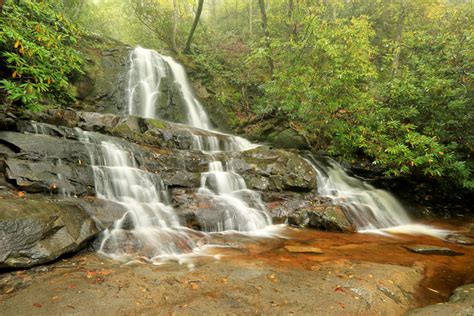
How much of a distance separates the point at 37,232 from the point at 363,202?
319 inches

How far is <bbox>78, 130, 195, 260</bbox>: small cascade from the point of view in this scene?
487cm

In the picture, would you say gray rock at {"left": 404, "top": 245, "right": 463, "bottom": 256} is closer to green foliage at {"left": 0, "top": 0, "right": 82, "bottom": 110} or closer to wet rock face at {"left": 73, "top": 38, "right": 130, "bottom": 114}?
green foliage at {"left": 0, "top": 0, "right": 82, "bottom": 110}

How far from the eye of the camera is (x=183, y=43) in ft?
65.8

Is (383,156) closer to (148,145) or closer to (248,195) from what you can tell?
Answer: (248,195)

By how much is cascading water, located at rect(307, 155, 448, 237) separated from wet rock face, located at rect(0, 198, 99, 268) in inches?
249

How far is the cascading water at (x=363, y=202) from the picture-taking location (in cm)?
770

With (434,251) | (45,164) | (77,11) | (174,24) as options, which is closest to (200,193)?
(45,164)

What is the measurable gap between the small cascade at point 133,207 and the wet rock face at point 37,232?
54cm

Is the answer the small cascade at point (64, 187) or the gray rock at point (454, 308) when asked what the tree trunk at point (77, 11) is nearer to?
the small cascade at point (64, 187)

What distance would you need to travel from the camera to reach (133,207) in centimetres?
602

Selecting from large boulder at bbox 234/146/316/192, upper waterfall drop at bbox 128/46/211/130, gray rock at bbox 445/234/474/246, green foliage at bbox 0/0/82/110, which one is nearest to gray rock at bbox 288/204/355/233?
large boulder at bbox 234/146/316/192

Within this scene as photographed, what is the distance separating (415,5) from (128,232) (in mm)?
17601

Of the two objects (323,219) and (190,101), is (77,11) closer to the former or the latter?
(190,101)

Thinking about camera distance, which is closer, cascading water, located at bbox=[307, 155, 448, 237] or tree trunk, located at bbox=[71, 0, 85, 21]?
cascading water, located at bbox=[307, 155, 448, 237]
